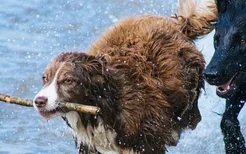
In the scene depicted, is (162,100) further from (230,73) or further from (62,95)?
(62,95)

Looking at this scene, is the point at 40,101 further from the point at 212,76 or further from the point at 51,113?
the point at 212,76

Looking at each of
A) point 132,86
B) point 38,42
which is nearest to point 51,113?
point 132,86

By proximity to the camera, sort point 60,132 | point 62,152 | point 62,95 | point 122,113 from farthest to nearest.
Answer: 1. point 60,132
2. point 62,152
3. point 122,113
4. point 62,95

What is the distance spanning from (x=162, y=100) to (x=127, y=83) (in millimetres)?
366

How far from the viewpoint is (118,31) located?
7.08 meters

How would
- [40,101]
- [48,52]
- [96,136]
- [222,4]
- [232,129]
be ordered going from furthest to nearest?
Result: [48,52]
[232,129]
[222,4]
[96,136]
[40,101]

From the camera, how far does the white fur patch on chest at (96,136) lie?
6.30 meters

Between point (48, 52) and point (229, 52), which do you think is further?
point (48, 52)

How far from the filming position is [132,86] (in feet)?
21.5

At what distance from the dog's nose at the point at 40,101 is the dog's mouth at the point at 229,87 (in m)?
1.60

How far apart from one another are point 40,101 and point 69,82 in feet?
1.27

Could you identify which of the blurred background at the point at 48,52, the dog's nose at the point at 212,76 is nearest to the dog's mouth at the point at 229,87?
the dog's nose at the point at 212,76

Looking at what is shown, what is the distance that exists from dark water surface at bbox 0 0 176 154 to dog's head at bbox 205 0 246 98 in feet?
6.55

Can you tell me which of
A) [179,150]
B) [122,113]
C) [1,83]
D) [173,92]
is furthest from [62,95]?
[1,83]
